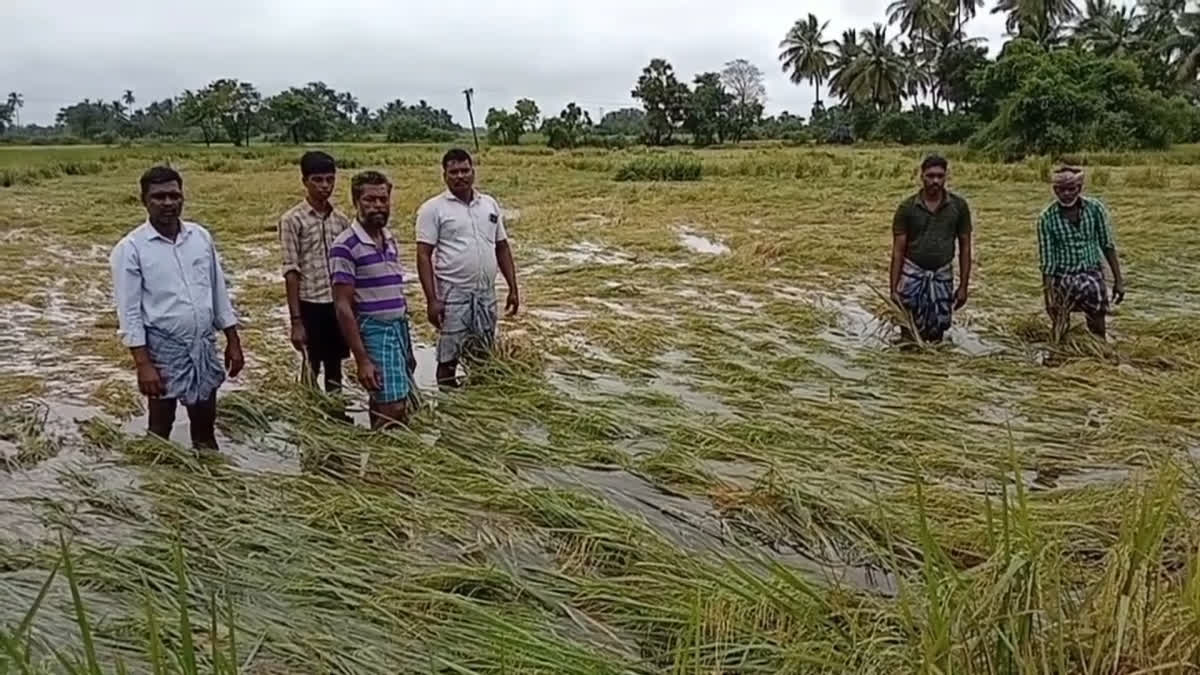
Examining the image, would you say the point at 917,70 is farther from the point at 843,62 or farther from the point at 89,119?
the point at 89,119

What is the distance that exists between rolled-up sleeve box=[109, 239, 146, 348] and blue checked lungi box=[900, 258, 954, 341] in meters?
3.78

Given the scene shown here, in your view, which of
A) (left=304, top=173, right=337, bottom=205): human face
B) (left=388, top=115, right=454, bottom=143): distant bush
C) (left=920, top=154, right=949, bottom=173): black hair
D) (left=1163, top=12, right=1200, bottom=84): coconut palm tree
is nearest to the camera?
(left=304, top=173, right=337, bottom=205): human face

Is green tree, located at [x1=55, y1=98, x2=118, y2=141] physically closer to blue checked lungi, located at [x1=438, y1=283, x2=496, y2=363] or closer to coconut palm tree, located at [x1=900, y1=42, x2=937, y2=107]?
coconut palm tree, located at [x1=900, y1=42, x2=937, y2=107]

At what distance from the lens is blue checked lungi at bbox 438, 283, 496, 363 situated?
14.2ft

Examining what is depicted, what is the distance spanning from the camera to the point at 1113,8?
3681 cm

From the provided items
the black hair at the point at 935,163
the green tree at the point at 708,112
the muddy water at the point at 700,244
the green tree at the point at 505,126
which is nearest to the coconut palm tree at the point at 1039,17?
the green tree at the point at 708,112

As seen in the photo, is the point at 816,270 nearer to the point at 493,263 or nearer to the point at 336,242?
the point at 493,263

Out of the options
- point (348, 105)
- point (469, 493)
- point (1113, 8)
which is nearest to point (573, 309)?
point (469, 493)

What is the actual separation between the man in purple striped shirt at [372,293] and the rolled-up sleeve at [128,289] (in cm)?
68

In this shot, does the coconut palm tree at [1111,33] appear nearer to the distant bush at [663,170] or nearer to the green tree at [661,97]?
the green tree at [661,97]

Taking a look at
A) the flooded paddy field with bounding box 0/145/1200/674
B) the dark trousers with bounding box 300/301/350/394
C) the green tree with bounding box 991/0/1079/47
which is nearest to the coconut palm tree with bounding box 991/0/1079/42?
the green tree with bounding box 991/0/1079/47

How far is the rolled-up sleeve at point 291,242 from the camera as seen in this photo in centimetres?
392

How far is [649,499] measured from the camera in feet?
11.1

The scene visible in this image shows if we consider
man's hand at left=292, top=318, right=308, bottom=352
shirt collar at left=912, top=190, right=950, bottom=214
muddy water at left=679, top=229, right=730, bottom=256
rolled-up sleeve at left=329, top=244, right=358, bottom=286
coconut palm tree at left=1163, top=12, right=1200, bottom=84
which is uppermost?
coconut palm tree at left=1163, top=12, right=1200, bottom=84
